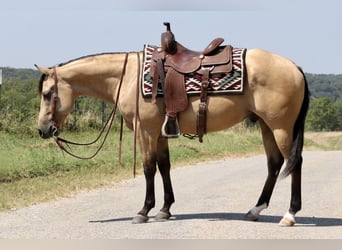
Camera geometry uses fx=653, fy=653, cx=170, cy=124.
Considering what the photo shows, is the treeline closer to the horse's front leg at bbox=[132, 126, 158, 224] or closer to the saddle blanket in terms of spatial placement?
the saddle blanket

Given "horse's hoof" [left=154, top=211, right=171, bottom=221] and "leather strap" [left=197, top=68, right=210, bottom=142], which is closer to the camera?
"leather strap" [left=197, top=68, right=210, bottom=142]

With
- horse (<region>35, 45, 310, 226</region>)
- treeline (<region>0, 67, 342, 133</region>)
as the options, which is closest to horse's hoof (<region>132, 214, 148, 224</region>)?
horse (<region>35, 45, 310, 226</region>)

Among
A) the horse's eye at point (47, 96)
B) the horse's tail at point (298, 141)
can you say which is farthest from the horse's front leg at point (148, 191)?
Result: the horse's tail at point (298, 141)

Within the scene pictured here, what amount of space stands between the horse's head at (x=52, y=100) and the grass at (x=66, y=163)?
1439 mm

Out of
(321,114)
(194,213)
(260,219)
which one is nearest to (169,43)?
(194,213)

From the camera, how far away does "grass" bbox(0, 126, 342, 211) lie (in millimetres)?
11068

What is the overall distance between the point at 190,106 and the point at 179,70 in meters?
0.47

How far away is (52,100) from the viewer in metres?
8.74

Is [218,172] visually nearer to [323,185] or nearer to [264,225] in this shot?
[323,185]

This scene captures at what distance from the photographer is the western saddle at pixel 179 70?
8.04 metres

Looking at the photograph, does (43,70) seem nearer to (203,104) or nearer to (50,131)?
(50,131)

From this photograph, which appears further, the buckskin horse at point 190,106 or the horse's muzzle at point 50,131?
the horse's muzzle at point 50,131

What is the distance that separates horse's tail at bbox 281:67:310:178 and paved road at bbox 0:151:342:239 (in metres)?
0.72

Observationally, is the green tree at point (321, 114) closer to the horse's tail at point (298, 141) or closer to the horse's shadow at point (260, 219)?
the horse's shadow at point (260, 219)
